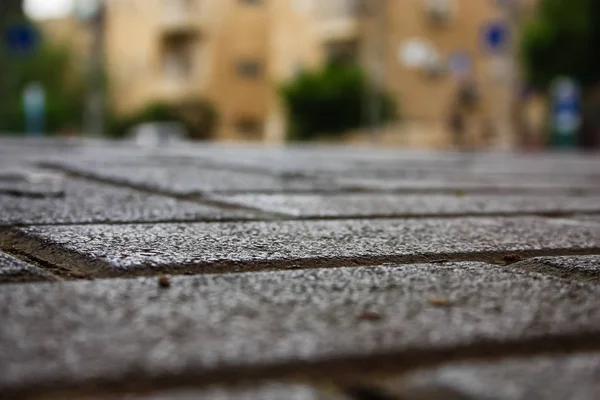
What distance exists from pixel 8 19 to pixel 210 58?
21.9m

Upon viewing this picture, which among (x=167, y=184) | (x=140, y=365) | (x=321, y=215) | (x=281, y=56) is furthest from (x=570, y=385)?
(x=281, y=56)

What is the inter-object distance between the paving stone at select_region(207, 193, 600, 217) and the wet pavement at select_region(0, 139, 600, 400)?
0.40ft

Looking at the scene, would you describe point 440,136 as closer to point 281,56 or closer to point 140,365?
point 281,56

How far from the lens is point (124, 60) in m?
38.5

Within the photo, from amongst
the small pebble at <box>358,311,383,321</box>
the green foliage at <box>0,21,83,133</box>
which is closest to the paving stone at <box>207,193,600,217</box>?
the small pebble at <box>358,311,383,321</box>

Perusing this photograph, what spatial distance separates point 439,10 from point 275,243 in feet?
A: 100

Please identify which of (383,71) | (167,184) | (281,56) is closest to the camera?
(167,184)

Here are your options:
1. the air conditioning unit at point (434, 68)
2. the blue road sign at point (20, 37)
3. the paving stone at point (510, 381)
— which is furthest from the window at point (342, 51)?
the paving stone at point (510, 381)

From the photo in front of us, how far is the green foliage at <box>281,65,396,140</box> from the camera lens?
1075 inches

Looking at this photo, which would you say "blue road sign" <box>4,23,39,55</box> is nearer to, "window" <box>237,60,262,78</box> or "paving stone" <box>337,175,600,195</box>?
"paving stone" <box>337,175,600,195</box>

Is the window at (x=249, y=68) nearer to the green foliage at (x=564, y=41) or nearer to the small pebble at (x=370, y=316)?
the green foliage at (x=564, y=41)

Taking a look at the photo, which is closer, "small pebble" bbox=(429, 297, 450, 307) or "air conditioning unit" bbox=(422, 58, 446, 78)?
"small pebble" bbox=(429, 297, 450, 307)

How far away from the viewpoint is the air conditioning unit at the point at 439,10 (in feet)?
102

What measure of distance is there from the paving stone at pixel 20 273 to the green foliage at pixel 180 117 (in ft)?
111
